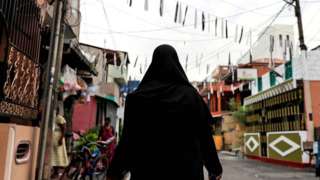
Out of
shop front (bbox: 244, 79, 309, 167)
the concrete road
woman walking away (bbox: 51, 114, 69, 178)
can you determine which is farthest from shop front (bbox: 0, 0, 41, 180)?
shop front (bbox: 244, 79, 309, 167)

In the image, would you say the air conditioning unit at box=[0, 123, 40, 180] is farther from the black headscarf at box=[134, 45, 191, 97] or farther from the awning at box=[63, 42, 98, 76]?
the awning at box=[63, 42, 98, 76]

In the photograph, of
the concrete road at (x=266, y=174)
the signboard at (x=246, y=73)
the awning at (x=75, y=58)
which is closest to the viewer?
the awning at (x=75, y=58)

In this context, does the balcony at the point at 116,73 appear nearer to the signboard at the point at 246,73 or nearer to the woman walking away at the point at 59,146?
the signboard at the point at 246,73

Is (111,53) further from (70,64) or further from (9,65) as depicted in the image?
(9,65)

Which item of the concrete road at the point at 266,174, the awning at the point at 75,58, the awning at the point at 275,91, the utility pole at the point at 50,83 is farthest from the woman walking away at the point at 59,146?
the awning at the point at 275,91

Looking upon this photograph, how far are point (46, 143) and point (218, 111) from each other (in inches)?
1384

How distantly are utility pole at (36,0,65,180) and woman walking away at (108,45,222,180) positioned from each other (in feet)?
13.7

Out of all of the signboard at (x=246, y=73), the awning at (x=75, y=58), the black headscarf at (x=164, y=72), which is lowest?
the black headscarf at (x=164, y=72)

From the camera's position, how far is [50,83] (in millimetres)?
6898

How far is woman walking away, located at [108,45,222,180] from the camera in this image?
107 inches

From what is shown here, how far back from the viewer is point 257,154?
22.5m

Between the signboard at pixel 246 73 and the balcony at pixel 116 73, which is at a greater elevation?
the signboard at pixel 246 73

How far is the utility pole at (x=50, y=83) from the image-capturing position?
663cm

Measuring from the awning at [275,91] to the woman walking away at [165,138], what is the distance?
15073 mm
